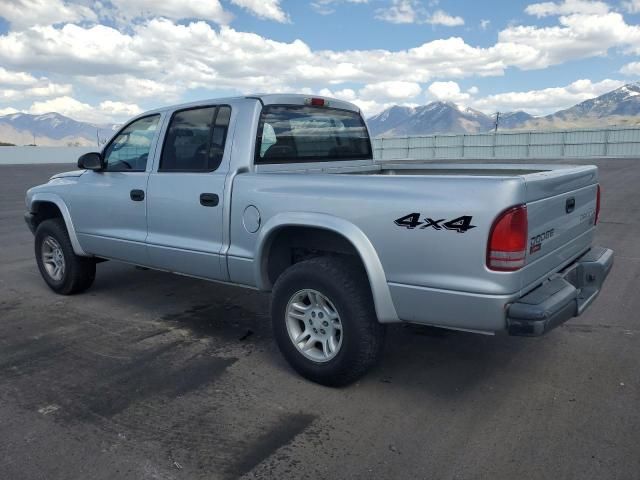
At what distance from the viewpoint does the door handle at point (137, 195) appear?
4.64 meters

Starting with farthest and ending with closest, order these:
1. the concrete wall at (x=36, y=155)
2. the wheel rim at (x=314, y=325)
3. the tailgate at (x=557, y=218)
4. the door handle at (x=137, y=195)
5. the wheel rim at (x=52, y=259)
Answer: the concrete wall at (x=36, y=155)
the wheel rim at (x=52, y=259)
the door handle at (x=137, y=195)
the wheel rim at (x=314, y=325)
the tailgate at (x=557, y=218)

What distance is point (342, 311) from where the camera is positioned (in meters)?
3.33

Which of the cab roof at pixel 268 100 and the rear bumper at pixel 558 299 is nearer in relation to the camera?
the rear bumper at pixel 558 299

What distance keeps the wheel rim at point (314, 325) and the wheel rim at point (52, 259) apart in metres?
3.22

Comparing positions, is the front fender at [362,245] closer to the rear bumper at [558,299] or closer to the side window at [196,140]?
the rear bumper at [558,299]

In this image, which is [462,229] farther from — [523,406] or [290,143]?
[290,143]

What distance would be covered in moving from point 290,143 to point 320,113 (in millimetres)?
537

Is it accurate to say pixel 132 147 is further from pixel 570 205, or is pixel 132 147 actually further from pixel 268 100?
pixel 570 205

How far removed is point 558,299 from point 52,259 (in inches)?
198

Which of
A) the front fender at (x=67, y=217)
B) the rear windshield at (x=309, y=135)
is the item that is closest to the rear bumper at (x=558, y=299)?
the rear windshield at (x=309, y=135)

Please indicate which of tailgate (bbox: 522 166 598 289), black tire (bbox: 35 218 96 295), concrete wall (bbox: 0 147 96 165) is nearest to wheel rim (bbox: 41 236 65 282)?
black tire (bbox: 35 218 96 295)

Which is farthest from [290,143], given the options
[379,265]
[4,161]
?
[4,161]

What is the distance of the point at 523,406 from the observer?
3281mm

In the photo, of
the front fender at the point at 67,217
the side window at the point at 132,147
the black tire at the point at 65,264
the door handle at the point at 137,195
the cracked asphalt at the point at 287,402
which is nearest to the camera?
the cracked asphalt at the point at 287,402
